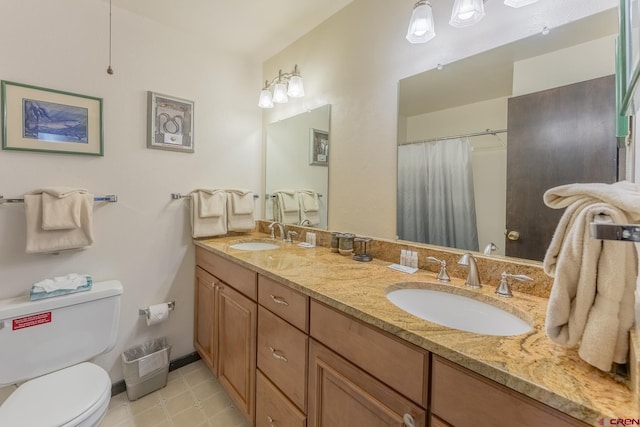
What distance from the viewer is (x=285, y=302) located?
3.61ft

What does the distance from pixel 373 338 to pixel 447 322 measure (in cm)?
37

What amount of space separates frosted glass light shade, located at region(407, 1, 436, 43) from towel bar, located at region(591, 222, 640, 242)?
108cm

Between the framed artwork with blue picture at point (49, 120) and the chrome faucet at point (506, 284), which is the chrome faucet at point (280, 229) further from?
the chrome faucet at point (506, 284)

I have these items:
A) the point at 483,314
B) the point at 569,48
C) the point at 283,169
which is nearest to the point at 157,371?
the point at 283,169

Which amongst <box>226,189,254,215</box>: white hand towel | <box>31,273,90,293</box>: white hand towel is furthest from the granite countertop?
<box>31,273,90,293</box>: white hand towel

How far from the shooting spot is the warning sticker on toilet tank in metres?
1.24

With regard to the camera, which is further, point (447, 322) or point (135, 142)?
point (135, 142)

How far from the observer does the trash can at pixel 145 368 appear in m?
1.62

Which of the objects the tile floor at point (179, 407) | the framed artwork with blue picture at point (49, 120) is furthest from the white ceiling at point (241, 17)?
the tile floor at point (179, 407)

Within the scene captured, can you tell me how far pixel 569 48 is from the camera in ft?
3.03

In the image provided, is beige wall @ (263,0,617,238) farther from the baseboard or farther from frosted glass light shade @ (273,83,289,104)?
the baseboard

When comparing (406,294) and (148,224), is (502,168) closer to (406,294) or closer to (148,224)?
(406,294)

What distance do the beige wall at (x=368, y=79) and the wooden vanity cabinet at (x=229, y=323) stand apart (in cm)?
70

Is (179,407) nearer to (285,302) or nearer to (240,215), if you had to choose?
(285,302)
